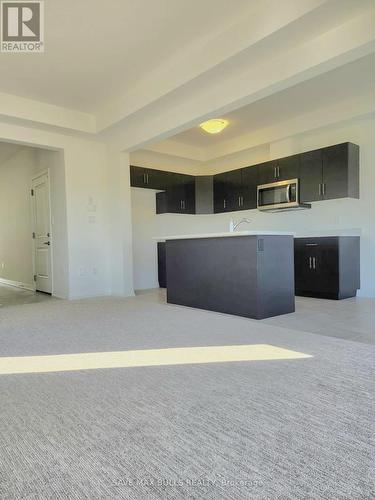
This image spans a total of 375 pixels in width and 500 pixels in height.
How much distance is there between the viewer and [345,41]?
2838mm

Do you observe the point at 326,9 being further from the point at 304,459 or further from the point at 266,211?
the point at 266,211

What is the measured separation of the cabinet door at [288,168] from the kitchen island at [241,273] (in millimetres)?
2025

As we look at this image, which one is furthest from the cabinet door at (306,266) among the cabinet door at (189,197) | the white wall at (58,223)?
the white wall at (58,223)

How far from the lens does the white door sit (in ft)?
19.7

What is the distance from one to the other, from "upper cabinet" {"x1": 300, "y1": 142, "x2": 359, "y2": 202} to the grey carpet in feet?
10.1

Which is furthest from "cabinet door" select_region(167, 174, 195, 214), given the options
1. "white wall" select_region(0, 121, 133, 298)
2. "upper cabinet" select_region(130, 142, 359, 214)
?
"white wall" select_region(0, 121, 133, 298)

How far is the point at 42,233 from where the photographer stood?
20.7ft

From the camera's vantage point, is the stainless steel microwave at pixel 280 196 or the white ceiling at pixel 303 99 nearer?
the white ceiling at pixel 303 99

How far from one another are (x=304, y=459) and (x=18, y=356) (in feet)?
6.90

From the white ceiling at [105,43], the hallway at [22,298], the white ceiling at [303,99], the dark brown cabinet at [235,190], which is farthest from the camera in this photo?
the dark brown cabinet at [235,190]

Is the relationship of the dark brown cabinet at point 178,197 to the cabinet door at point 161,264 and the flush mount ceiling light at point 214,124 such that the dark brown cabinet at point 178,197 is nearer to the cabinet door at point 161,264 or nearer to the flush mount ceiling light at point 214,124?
the cabinet door at point 161,264

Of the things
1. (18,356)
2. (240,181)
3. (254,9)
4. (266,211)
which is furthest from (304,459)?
(240,181)

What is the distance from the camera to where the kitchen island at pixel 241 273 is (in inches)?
145

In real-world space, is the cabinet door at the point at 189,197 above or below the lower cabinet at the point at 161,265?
above
